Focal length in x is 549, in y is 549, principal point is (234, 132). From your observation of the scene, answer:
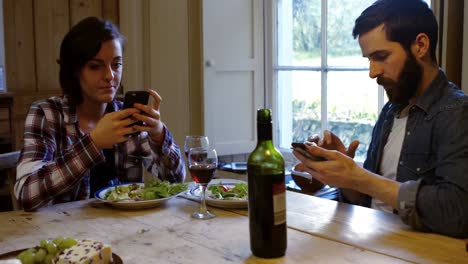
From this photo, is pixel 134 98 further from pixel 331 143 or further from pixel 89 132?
pixel 331 143

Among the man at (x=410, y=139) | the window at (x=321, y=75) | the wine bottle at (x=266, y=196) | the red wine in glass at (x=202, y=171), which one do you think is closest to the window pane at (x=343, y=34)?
the window at (x=321, y=75)

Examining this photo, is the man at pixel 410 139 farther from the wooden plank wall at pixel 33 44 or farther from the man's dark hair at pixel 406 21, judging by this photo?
the wooden plank wall at pixel 33 44

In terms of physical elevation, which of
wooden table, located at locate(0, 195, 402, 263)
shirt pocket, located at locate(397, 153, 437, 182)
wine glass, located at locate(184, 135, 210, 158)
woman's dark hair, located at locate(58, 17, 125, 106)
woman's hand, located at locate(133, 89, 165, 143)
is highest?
woman's dark hair, located at locate(58, 17, 125, 106)

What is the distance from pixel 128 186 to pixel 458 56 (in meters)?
1.36

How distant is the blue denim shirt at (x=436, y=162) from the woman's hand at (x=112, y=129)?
82 centimetres

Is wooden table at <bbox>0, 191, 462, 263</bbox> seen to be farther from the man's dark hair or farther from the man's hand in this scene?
the man's dark hair

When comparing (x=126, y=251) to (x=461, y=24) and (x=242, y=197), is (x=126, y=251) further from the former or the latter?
(x=461, y=24)

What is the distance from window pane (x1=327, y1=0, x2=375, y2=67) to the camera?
294 cm

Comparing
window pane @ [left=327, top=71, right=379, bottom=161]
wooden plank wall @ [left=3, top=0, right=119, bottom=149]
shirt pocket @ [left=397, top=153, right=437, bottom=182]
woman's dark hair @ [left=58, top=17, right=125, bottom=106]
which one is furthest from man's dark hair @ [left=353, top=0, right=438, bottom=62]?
wooden plank wall @ [left=3, top=0, right=119, bottom=149]

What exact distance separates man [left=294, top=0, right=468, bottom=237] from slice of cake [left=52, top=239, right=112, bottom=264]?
1.91 ft

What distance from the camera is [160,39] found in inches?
143

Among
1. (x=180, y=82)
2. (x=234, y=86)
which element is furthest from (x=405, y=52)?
(x=180, y=82)

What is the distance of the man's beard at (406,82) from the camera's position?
165cm

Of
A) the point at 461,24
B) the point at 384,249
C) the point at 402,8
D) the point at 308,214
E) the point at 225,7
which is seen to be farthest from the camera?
the point at 225,7
